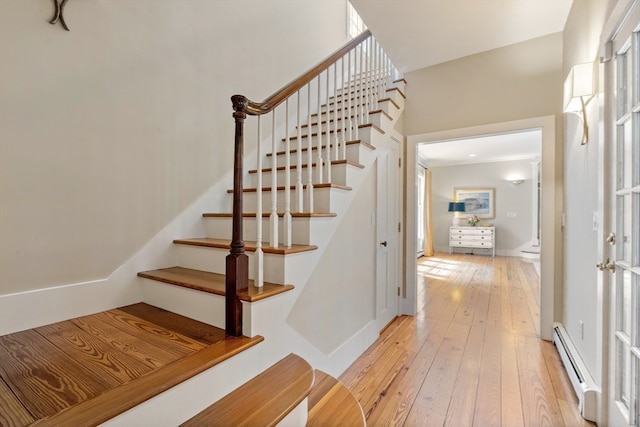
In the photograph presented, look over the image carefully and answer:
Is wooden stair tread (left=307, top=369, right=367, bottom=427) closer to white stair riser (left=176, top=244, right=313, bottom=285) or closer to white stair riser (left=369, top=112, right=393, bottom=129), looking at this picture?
white stair riser (left=176, top=244, right=313, bottom=285)

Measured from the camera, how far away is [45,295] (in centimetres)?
142

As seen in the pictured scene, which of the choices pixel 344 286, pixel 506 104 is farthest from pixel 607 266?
pixel 506 104

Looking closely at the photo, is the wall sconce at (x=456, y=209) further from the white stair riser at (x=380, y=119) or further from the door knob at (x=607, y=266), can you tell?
the door knob at (x=607, y=266)

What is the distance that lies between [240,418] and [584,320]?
2.10 meters

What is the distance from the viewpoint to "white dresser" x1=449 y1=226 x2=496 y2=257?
6.98m

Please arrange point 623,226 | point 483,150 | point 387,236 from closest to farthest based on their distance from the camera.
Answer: point 623,226 < point 387,236 < point 483,150

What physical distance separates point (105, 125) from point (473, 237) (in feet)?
25.2

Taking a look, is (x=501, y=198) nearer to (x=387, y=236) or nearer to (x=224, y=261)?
(x=387, y=236)

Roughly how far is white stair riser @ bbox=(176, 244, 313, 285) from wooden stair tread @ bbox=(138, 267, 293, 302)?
3 centimetres

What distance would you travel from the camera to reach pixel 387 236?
2.74m

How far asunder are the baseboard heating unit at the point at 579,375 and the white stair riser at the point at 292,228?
1.67 m

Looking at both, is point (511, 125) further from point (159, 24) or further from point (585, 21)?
point (159, 24)

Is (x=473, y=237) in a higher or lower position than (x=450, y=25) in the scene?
lower

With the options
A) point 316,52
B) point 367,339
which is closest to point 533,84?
point 316,52
